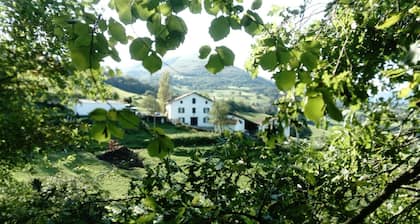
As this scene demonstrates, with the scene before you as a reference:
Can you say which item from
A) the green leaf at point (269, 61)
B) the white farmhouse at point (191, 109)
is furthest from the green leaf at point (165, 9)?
the white farmhouse at point (191, 109)

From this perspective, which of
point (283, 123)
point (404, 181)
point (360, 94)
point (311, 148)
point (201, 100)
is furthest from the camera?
point (201, 100)

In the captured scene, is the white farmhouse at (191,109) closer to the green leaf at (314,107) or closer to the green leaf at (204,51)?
the green leaf at (204,51)

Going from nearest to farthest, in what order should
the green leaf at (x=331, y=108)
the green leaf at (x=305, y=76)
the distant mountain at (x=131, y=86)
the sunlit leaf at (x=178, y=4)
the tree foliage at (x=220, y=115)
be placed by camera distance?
the green leaf at (x=331, y=108) < the sunlit leaf at (x=178, y=4) < the green leaf at (x=305, y=76) < the tree foliage at (x=220, y=115) < the distant mountain at (x=131, y=86)

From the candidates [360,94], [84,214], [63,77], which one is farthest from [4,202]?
[360,94]

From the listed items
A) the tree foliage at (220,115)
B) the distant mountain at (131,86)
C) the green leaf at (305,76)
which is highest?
the distant mountain at (131,86)

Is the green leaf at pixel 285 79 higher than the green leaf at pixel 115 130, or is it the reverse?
the green leaf at pixel 285 79

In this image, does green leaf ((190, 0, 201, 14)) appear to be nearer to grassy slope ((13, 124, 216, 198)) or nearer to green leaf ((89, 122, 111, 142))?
grassy slope ((13, 124, 216, 198))

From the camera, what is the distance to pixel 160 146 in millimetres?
1138

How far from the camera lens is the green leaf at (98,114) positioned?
1014 millimetres

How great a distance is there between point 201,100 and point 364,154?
95.9 metres

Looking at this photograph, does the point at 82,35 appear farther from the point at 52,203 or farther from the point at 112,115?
the point at 52,203

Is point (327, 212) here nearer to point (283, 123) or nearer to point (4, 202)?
point (283, 123)

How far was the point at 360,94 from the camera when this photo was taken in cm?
209

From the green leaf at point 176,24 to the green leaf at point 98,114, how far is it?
0.38 meters
